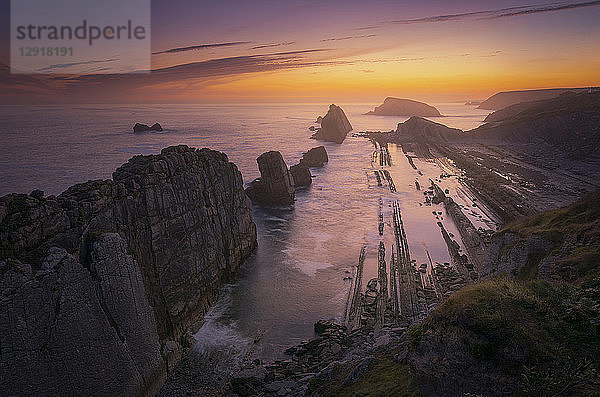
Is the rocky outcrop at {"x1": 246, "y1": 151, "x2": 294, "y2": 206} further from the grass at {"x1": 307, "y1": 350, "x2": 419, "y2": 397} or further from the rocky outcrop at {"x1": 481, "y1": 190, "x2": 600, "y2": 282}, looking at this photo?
the grass at {"x1": 307, "y1": 350, "x2": 419, "y2": 397}

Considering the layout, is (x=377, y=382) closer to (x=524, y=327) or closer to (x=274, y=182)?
(x=524, y=327)

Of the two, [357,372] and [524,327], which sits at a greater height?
[524,327]

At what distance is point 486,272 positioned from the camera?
3052 centimetres

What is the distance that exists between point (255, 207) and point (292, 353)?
4329 centimetres

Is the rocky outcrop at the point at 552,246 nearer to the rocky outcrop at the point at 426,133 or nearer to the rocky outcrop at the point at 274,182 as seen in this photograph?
the rocky outcrop at the point at 274,182

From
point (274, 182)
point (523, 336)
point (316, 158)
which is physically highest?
point (316, 158)

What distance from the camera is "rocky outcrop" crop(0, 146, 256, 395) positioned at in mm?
17547

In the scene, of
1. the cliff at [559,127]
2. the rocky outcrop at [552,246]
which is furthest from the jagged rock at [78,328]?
the cliff at [559,127]

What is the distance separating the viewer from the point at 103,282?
20547 millimetres

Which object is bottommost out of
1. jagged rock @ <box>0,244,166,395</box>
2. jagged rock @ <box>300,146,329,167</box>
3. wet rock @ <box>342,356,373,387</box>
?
wet rock @ <box>342,356,373,387</box>

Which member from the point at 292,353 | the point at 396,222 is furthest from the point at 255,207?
the point at 292,353

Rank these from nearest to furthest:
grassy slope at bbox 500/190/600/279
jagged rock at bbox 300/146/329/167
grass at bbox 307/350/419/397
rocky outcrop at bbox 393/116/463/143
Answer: grass at bbox 307/350/419/397
grassy slope at bbox 500/190/600/279
jagged rock at bbox 300/146/329/167
rocky outcrop at bbox 393/116/463/143

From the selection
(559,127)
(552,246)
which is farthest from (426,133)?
(552,246)

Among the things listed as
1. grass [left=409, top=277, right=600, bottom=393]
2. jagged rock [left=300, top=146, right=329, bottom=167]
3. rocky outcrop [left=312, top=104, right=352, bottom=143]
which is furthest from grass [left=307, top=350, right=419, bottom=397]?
rocky outcrop [left=312, top=104, right=352, bottom=143]
